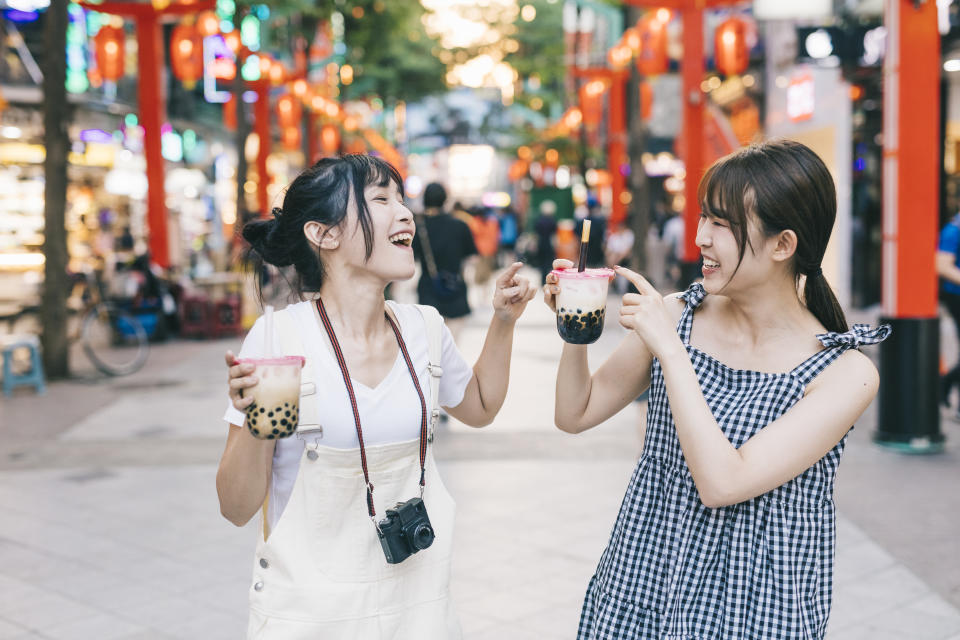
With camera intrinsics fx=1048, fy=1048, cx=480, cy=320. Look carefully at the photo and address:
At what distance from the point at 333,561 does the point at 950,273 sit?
6772 millimetres

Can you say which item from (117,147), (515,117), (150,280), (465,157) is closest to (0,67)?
(117,147)

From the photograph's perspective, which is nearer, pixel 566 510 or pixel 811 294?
pixel 811 294

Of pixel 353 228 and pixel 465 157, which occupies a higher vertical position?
pixel 465 157

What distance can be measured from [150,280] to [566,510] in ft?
31.8

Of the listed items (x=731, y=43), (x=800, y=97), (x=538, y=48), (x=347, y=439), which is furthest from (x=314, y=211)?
(x=538, y=48)

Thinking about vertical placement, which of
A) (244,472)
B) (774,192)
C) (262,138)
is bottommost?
(244,472)

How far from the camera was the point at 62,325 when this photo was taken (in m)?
11.4

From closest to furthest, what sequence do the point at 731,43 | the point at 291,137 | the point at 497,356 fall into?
the point at 497,356 < the point at 731,43 < the point at 291,137

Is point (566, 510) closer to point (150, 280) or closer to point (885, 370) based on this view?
point (885, 370)

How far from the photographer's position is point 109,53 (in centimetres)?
1759

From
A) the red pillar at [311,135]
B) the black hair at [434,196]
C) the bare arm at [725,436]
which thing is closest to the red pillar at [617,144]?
the red pillar at [311,135]

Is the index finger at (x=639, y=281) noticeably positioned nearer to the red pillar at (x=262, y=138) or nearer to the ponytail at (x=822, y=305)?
the ponytail at (x=822, y=305)

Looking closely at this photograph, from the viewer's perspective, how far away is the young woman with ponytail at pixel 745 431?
1.97 meters

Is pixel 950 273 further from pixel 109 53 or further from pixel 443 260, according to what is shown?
pixel 109 53
